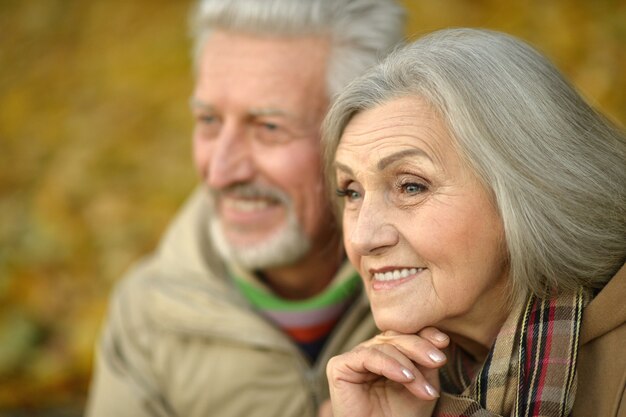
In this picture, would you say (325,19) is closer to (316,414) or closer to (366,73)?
(366,73)

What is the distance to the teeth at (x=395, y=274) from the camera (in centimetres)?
224

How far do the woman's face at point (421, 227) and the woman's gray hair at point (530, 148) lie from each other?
→ 4cm

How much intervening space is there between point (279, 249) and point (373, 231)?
106 centimetres

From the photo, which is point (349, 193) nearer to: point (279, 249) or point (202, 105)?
point (279, 249)

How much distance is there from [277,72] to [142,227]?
3.33 meters

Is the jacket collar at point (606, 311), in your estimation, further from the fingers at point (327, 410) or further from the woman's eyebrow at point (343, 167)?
the fingers at point (327, 410)

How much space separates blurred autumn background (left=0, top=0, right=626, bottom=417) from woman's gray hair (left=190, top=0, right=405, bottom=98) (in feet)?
7.47

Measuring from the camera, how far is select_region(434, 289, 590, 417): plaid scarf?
2.15m

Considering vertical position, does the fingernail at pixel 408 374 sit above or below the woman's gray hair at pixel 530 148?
below

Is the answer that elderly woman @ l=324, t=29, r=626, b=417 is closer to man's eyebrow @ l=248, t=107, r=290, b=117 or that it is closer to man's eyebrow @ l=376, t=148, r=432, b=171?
man's eyebrow @ l=376, t=148, r=432, b=171

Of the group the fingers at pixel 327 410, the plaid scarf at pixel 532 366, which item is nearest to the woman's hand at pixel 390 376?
the plaid scarf at pixel 532 366

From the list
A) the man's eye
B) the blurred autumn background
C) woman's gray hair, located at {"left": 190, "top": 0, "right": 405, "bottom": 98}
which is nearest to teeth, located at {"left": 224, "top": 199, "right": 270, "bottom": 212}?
the man's eye

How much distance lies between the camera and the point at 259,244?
3275 mm

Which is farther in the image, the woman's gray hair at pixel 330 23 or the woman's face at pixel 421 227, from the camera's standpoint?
the woman's gray hair at pixel 330 23
